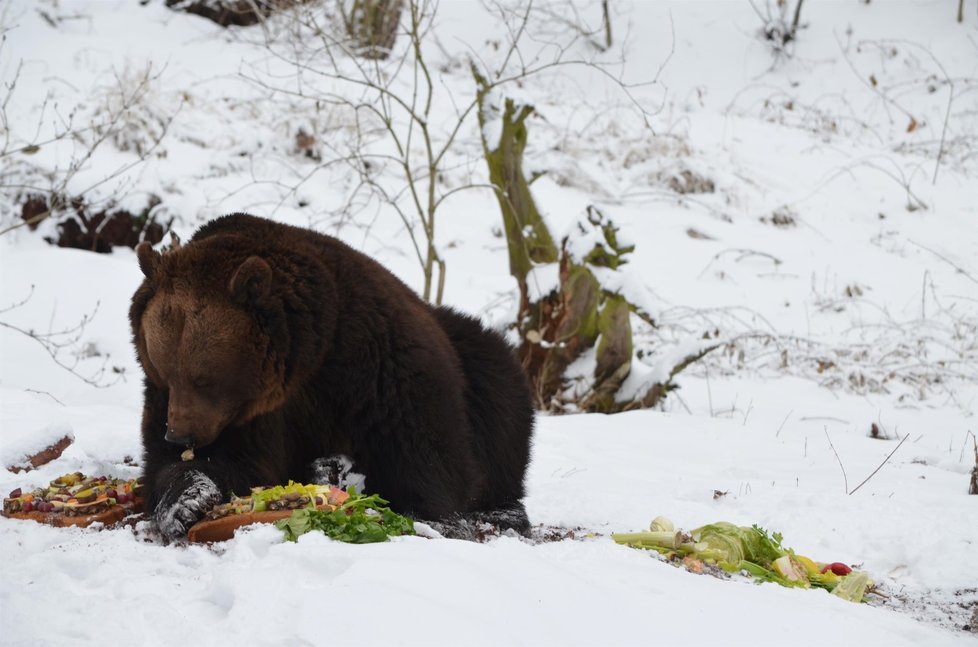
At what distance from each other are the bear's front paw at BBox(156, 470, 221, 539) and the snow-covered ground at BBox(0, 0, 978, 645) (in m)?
0.17

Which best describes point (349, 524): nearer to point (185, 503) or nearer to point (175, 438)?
point (185, 503)

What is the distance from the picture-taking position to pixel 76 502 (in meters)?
4.14

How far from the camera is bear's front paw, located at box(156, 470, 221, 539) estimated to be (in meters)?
3.84

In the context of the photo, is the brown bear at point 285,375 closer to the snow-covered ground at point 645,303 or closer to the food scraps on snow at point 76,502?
the food scraps on snow at point 76,502

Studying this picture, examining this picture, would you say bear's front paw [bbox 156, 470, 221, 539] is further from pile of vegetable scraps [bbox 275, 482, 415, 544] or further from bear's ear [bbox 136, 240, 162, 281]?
bear's ear [bbox 136, 240, 162, 281]

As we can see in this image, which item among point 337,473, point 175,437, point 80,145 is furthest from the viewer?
point 80,145

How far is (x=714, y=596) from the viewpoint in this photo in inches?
130

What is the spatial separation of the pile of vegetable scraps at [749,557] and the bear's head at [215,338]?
5.71 feet

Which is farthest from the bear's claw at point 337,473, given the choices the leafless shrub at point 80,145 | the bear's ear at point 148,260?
the leafless shrub at point 80,145

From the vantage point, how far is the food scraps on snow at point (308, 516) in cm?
342

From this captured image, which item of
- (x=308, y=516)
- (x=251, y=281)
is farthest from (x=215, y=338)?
(x=308, y=516)

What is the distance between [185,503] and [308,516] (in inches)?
27.3

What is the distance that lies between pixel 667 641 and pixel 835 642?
0.58 metres

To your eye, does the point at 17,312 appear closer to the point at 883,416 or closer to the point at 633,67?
the point at 883,416
